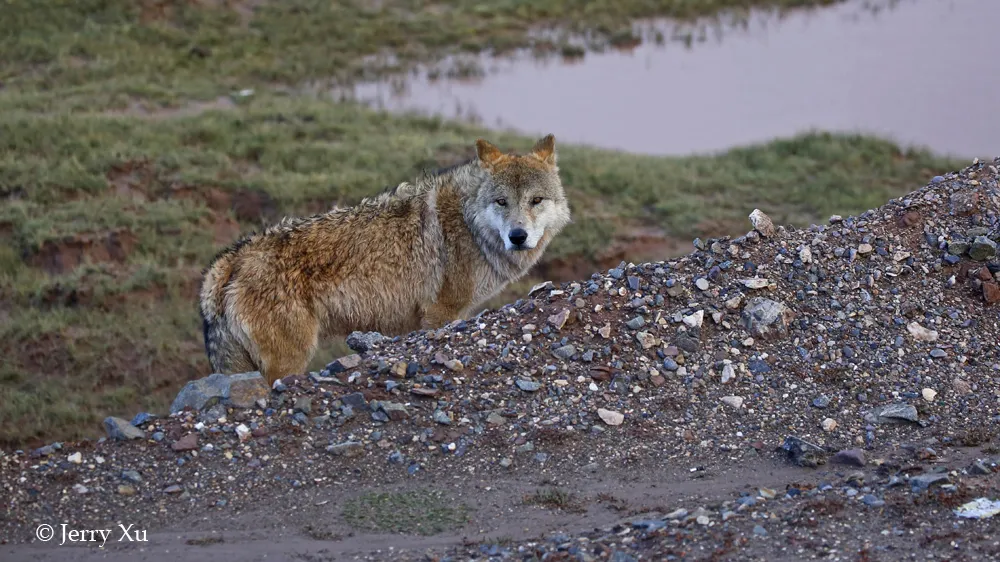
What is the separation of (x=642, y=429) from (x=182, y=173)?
38.4 feet

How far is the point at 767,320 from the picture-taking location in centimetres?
777

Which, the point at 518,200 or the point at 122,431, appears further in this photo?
the point at 518,200

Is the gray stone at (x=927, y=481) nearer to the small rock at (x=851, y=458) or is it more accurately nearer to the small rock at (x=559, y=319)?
the small rock at (x=851, y=458)

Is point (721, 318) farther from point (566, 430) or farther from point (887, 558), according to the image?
point (887, 558)

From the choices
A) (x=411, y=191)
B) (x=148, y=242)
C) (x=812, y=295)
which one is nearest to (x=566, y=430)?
Answer: (x=812, y=295)

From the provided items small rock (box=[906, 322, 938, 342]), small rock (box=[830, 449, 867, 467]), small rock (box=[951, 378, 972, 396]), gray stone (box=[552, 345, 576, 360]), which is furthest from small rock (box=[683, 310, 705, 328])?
small rock (box=[951, 378, 972, 396])

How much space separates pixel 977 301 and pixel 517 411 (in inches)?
141

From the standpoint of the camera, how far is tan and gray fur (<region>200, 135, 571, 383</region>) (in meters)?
8.26

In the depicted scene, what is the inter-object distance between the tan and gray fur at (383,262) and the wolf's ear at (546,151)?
0.03m

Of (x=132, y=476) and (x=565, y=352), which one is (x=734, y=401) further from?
(x=132, y=476)

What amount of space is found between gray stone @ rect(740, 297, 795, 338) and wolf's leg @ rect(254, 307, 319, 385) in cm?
326

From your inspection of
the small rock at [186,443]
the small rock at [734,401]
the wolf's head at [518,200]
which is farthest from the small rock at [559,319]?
the small rock at [186,443]

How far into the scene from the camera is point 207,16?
1037 inches

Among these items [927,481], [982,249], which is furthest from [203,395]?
[982,249]
